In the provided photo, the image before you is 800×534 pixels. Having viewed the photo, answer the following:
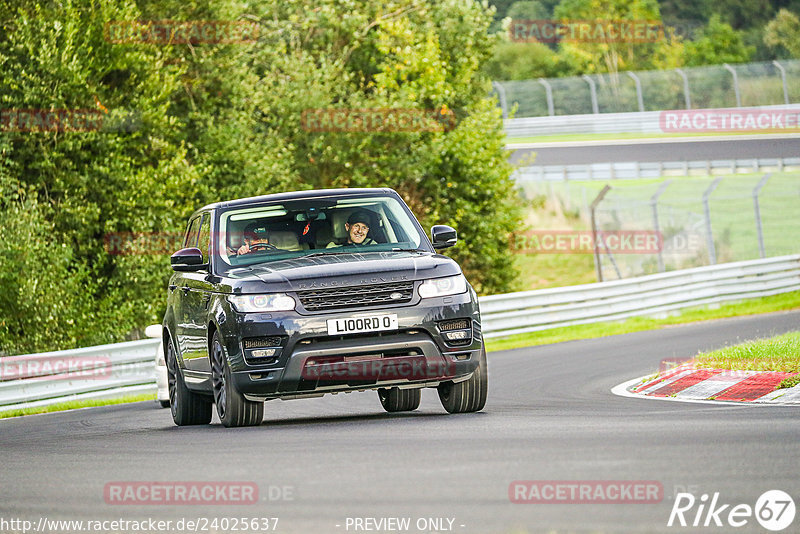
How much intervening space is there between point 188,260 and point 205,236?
684 millimetres

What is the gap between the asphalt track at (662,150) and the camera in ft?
165

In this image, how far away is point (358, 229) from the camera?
11.4 metres

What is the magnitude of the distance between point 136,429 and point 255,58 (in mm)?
25541

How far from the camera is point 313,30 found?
39.4 metres

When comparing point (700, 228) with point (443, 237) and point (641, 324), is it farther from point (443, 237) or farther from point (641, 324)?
point (443, 237)

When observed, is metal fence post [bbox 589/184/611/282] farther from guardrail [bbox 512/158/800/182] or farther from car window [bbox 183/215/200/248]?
car window [bbox 183/215/200/248]

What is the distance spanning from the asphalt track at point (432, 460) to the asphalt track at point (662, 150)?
37973 millimetres

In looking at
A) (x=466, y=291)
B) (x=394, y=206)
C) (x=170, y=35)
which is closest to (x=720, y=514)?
(x=466, y=291)

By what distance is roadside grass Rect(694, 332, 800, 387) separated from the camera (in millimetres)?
12859

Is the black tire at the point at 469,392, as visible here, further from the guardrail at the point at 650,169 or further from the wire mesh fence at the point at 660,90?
the guardrail at the point at 650,169

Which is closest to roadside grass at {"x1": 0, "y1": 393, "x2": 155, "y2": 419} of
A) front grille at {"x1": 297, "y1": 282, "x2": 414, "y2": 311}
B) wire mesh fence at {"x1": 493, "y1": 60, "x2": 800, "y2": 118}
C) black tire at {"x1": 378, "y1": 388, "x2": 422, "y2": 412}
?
black tire at {"x1": 378, "y1": 388, "x2": 422, "y2": 412}

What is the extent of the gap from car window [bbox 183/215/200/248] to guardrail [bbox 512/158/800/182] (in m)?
35.2

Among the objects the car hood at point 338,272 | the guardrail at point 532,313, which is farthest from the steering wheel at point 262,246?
the guardrail at point 532,313

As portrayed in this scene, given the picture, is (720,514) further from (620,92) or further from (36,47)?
(620,92)
